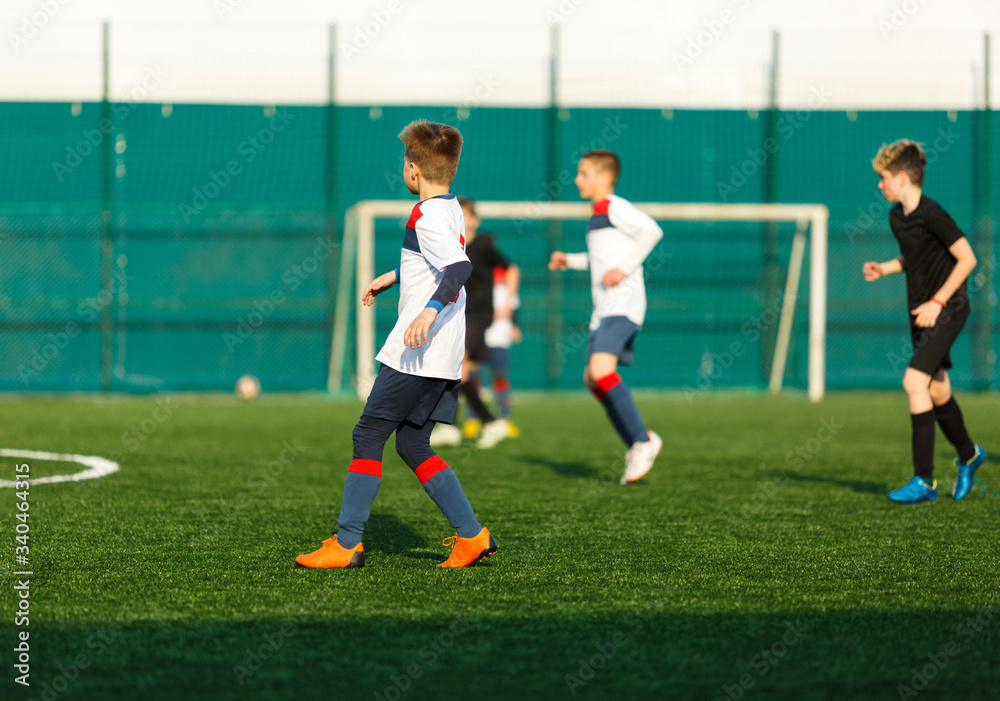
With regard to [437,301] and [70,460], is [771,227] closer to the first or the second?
[70,460]

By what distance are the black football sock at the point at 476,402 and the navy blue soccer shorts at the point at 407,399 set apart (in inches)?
170

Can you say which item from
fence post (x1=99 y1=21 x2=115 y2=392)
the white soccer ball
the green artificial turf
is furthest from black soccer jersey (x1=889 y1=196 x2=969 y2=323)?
fence post (x1=99 y1=21 x2=115 y2=392)

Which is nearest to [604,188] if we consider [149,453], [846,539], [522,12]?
[846,539]

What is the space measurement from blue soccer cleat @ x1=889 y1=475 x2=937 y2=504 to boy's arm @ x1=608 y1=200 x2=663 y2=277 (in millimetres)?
1773

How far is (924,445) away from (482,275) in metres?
3.76

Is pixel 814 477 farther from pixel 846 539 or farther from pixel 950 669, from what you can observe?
pixel 950 669

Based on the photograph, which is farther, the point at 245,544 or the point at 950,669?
the point at 245,544

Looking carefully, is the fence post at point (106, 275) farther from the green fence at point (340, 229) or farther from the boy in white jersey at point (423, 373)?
the boy in white jersey at point (423, 373)

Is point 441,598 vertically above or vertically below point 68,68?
below

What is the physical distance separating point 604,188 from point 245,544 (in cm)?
302

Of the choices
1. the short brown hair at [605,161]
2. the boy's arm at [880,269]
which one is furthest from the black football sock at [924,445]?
the short brown hair at [605,161]

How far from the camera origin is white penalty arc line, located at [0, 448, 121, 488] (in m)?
5.82

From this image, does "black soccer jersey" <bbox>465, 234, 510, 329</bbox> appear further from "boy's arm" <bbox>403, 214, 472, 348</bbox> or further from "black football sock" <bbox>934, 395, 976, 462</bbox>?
"boy's arm" <bbox>403, 214, 472, 348</bbox>

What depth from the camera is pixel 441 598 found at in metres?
3.27
